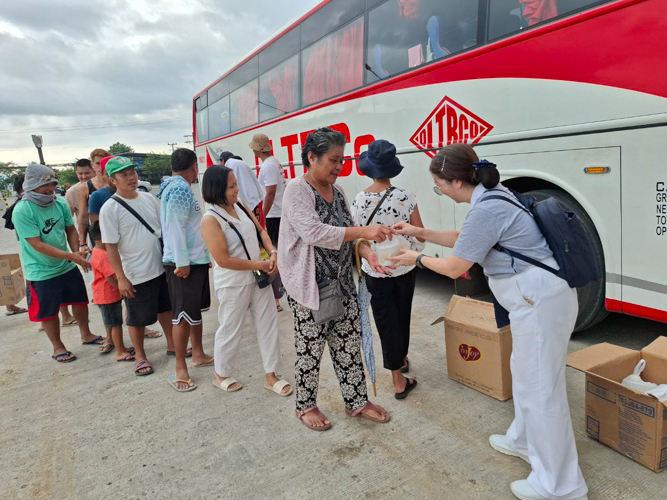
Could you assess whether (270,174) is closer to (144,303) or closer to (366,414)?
(144,303)

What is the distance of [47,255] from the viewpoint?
3918 millimetres

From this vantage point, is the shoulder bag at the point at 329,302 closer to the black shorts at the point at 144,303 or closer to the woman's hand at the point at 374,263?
the woman's hand at the point at 374,263

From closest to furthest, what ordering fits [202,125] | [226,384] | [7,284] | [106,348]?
[226,384] → [106,348] → [7,284] → [202,125]

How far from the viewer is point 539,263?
1.84 meters

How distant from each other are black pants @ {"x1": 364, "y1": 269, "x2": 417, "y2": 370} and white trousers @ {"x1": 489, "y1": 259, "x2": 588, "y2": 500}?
1.00 metres

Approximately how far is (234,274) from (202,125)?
948 centimetres

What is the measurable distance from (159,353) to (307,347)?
2.14 m

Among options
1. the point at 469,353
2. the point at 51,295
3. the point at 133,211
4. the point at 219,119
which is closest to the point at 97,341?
the point at 51,295

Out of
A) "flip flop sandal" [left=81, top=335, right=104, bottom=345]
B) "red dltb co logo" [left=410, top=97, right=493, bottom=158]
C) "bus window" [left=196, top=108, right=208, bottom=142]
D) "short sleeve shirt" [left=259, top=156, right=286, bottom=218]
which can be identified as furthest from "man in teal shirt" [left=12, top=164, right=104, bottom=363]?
"bus window" [left=196, top=108, right=208, bottom=142]

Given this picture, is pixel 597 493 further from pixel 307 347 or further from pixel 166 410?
pixel 166 410

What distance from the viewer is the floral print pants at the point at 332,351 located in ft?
8.54

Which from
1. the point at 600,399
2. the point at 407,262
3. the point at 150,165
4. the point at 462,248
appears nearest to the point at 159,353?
the point at 407,262

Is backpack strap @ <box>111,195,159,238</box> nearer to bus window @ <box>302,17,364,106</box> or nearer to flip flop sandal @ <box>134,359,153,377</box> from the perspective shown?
flip flop sandal @ <box>134,359,153,377</box>

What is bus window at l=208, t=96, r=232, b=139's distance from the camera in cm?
953
